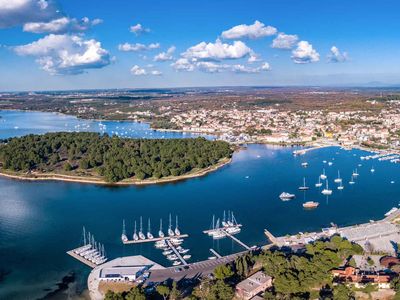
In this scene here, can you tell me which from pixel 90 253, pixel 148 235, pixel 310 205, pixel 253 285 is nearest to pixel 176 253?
pixel 148 235

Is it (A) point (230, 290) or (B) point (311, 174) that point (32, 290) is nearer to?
(A) point (230, 290)

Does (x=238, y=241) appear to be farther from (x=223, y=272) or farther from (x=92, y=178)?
(x=92, y=178)

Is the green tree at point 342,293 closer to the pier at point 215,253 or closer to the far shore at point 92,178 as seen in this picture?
the pier at point 215,253

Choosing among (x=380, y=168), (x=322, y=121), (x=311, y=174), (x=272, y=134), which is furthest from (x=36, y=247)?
(x=322, y=121)

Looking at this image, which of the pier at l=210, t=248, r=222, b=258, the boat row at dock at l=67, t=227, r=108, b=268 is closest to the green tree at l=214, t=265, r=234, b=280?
the pier at l=210, t=248, r=222, b=258

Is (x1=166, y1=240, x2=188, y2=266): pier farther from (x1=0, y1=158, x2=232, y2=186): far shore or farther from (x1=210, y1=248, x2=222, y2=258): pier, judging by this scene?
(x1=0, y1=158, x2=232, y2=186): far shore
